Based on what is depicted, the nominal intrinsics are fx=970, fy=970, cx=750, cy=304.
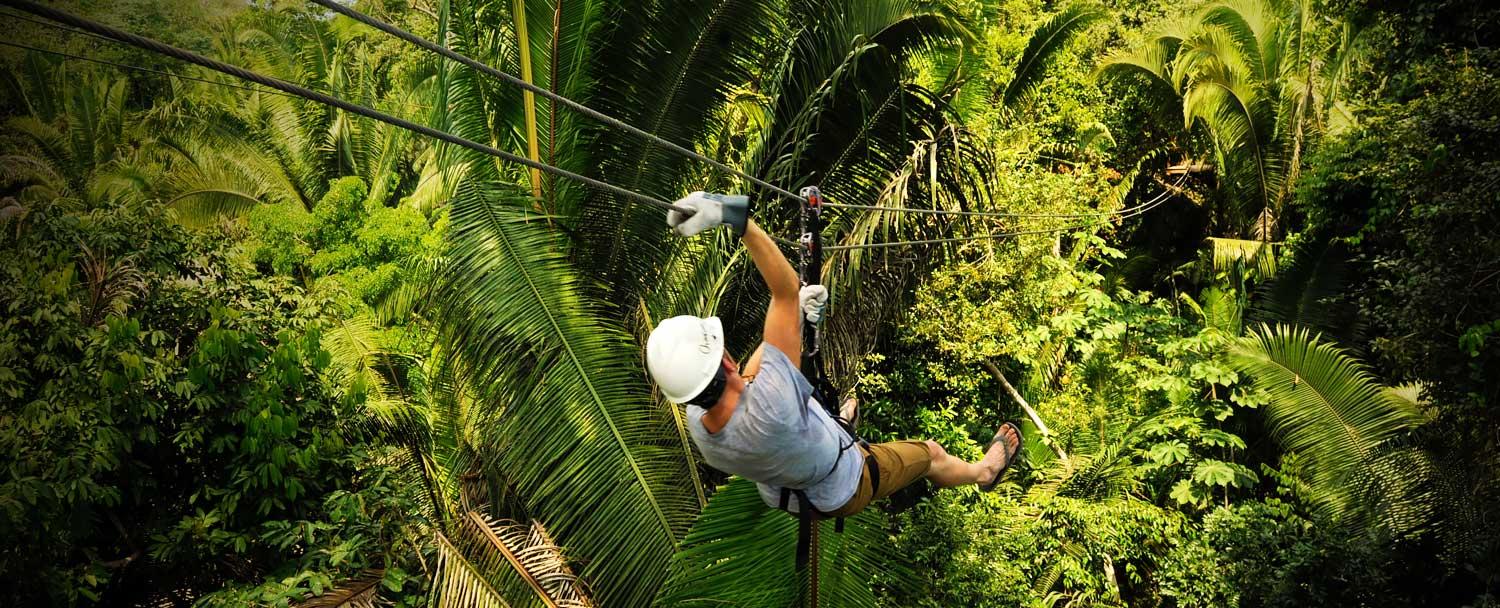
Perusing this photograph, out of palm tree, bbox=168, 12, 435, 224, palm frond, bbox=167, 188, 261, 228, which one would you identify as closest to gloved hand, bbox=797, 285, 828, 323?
palm tree, bbox=168, 12, 435, 224

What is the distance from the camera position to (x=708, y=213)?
287 cm

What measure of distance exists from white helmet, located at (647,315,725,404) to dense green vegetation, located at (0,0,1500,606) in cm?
152

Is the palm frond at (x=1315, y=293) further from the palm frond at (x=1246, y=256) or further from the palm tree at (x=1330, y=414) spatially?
the palm tree at (x=1330, y=414)

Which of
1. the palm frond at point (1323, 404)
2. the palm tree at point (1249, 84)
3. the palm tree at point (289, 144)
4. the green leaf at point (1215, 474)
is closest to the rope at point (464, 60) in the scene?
the palm frond at point (1323, 404)

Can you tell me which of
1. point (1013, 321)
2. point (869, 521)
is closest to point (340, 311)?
point (869, 521)

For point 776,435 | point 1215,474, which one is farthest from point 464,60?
point 1215,474

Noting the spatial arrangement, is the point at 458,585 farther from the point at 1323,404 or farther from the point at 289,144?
the point at 289,144

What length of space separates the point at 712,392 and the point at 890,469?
1.28 metres

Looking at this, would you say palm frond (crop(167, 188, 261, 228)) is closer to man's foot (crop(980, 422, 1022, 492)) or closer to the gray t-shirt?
man's foot (crop(980, 422, 1022, 492))

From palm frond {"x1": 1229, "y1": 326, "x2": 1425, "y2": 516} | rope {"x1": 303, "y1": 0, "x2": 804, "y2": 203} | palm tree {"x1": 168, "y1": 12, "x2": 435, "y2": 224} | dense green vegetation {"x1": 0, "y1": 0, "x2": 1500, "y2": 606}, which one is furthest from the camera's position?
palm tree {"x1": 168, "y1": 12, "x2": 435, "y2": 224}

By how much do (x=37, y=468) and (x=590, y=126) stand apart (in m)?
3.25

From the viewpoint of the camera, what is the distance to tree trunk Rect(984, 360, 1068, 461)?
1018 cm

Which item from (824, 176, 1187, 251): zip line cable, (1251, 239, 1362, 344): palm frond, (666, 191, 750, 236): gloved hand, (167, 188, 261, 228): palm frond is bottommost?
(167, 188, 261, 228): palm frond

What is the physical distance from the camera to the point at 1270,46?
1147cm
